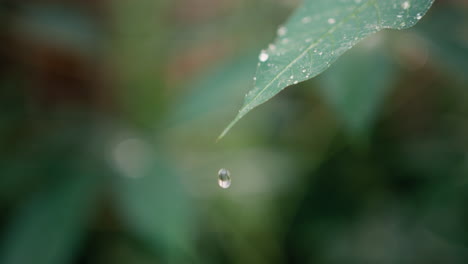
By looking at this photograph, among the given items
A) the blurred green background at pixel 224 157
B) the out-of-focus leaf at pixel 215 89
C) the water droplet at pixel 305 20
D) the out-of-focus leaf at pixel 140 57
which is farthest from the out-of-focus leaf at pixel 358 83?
the out-of-focus leaf at pixel 140 57

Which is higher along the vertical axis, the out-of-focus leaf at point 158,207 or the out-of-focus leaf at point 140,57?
the out-of-focus leaf at point 140,57

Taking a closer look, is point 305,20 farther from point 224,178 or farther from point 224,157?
point 224,157

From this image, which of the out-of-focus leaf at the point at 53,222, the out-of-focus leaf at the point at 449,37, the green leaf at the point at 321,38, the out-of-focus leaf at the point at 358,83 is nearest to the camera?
the green leaf at the point at 321,38

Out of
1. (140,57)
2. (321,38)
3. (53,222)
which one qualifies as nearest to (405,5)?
(321,38)

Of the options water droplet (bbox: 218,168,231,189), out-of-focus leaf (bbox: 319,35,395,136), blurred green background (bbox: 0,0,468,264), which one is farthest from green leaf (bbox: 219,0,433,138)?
blurred green background (bbox: 0,0,468,264)

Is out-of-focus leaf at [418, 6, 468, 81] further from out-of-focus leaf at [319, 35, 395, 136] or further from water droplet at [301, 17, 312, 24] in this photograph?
water droplet at [301, 17, 312, 24]

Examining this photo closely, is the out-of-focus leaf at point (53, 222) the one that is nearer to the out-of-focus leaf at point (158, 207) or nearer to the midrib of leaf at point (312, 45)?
the out-of-focus leaf at point (158, 207)

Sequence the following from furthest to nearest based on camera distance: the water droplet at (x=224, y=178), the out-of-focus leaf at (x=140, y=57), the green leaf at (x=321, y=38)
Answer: the out-of-focus leaf at (x=140, y=57)
the water droplet at (x=224, y=178)
the green leaf at (x=321, y=38)
